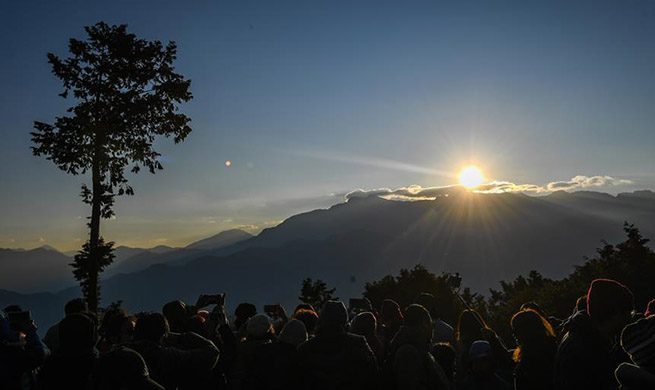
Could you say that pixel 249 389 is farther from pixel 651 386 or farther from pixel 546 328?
pixel 651 386

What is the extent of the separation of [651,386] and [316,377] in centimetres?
295

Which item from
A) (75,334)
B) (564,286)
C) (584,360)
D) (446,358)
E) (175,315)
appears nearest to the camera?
(584,360)

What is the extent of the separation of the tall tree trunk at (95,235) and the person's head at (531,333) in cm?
1632

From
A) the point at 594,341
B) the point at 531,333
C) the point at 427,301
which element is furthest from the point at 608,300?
the point at 427,301

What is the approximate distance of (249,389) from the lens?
4984 millimetres

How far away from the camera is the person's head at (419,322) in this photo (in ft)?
16.7

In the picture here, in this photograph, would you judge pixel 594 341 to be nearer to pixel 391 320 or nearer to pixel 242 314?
pixel 391 320

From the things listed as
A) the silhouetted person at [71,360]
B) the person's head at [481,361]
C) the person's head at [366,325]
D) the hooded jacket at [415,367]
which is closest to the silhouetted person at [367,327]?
the person's head at [366,325]

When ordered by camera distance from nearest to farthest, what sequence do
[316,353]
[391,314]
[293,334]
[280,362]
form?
[316,353] < [280,362] < [293,334] < [391,314]

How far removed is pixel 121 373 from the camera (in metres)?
3.35

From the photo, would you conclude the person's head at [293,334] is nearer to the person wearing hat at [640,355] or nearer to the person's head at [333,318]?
the person's head at [333,318]

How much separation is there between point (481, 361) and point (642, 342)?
2.38m

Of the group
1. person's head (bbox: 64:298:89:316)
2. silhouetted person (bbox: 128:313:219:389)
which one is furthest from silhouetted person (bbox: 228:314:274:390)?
person's head (bbox: 64:298:89:316)

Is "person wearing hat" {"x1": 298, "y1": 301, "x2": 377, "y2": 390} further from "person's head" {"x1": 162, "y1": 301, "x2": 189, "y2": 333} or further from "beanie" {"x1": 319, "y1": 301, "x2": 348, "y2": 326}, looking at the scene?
"person's head" {"x1": 162, "y1": 301, "x2": 189, "y2": 333}
